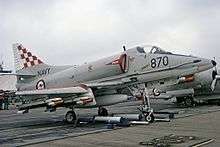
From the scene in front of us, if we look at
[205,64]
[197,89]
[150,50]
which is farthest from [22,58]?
[197,89]

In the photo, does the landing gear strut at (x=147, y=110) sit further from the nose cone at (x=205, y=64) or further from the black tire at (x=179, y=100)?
the black tire at (x=179, y=100)

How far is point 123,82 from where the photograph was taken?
50.8 ft

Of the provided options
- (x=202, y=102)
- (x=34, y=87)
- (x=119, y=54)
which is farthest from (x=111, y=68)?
(x=202, y=102)

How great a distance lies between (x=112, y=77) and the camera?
632 inches

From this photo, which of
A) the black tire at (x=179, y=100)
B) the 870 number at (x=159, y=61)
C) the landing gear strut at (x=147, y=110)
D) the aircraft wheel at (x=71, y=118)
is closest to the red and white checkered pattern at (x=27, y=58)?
the aircraft wheel at (x=71, y=118)

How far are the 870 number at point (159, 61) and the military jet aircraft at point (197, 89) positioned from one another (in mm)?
8155

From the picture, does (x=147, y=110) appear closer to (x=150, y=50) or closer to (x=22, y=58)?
(x=150, y=50)

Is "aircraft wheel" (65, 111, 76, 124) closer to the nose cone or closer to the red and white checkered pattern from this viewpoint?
the red and white checkered pattern

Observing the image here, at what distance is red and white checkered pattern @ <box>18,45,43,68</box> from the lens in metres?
20.3

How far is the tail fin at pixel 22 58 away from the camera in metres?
20.4

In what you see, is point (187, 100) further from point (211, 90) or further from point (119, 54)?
point (119, 54)

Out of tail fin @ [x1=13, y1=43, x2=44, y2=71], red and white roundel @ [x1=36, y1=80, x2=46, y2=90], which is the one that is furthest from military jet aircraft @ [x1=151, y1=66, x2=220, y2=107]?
tail fin @ [x1=13, y1=43, x2=44, y2=71]

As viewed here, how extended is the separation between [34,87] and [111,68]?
5.31 metres

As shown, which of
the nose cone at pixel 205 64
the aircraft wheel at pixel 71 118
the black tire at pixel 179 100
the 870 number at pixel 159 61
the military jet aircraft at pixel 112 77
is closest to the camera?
the nose cone at pixel 205 64
